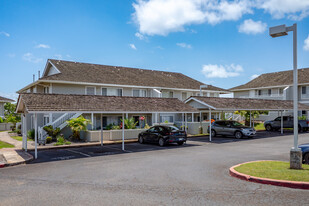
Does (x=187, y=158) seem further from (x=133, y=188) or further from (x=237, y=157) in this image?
(x=133, y=188)

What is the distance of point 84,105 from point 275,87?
36.7 meters

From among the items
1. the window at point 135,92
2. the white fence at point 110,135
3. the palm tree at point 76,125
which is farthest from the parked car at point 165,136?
the window at point 135,92

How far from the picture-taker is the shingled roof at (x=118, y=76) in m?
29.3

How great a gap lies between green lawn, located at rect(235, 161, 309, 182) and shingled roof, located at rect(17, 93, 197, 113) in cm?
979

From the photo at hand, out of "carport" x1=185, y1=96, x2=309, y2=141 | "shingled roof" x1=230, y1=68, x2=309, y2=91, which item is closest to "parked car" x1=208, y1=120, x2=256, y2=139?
"carport" x1=185, y1=96, x2=309, y2=141

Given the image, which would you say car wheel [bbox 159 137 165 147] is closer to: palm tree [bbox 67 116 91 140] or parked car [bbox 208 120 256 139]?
palm tree [bbox 67 116 91 140]

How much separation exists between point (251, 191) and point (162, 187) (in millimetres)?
2515

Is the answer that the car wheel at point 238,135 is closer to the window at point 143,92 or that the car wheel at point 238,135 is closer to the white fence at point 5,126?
the window at point 143,92

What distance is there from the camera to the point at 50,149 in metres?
18.8

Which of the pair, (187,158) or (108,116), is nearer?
(187,158)

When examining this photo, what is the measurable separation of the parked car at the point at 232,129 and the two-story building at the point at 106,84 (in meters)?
5.70

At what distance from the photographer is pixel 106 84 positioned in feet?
98.1

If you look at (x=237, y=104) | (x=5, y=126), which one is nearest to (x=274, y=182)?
(x=237, y=104)

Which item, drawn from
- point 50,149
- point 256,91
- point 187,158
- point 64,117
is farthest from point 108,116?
point 256,91
